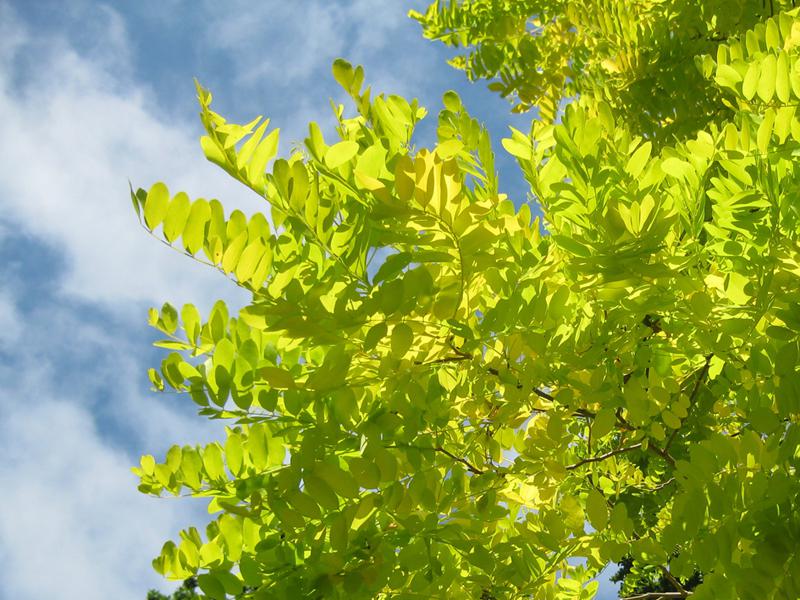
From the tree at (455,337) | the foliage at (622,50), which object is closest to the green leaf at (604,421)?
the tree at (455,337)

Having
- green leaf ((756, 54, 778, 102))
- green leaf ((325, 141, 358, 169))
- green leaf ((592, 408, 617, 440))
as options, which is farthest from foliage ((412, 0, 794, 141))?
green leaf ((325, 141, 358, 169))

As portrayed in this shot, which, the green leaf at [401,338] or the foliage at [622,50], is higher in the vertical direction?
the foliage at [622,50]

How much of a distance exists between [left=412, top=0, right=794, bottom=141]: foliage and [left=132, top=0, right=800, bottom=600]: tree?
2.20 m

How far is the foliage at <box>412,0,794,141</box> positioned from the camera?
12.0 ft

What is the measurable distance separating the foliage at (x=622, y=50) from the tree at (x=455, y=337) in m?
2.20

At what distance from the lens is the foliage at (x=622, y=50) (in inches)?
144

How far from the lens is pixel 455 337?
4.67ft

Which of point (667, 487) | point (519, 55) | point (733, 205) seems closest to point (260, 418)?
point (733, 205)

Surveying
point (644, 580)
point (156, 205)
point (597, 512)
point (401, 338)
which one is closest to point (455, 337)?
point (401, 338)

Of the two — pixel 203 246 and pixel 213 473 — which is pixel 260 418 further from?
pixel 203 246

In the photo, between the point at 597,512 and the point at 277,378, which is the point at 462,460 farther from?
the point at 277,378

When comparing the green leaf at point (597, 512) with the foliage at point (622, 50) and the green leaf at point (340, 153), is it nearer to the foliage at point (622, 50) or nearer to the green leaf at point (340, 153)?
the green leaf at point (340, 153)

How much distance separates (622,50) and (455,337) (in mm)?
2966

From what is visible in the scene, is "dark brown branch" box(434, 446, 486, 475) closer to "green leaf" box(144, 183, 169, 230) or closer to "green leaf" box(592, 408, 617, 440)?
"green leaf" box(592, 408, 617, 440)
